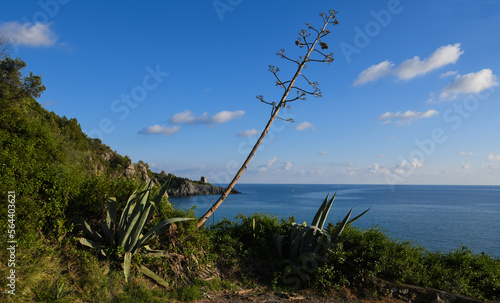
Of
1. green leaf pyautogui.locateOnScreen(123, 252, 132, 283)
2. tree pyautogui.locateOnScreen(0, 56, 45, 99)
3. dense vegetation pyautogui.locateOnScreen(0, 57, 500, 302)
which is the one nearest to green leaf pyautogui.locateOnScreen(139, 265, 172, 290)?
dense vegetation pyautogui.locateOnScreen(0, 57, 500, 302)

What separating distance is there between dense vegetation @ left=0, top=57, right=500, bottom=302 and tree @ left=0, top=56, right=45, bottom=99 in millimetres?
18426

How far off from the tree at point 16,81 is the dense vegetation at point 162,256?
18.4m

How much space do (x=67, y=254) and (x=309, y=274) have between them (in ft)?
13.8

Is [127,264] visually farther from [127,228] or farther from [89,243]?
[89,243]

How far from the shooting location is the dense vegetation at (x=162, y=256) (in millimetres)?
4387

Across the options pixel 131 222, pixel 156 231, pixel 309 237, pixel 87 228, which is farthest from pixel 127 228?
pixel 309 237

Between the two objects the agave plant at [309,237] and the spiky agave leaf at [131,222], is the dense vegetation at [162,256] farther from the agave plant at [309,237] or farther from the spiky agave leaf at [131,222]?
the spiky agave leaf at [131,222]

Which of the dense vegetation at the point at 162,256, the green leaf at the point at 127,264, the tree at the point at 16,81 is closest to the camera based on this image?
the dense vegetation at the point at 162,256

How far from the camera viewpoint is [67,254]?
189 inches

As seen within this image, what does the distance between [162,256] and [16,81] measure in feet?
82.7

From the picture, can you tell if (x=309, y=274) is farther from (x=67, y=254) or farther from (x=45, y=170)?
(x=45, y=170)

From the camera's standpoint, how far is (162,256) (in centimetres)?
541

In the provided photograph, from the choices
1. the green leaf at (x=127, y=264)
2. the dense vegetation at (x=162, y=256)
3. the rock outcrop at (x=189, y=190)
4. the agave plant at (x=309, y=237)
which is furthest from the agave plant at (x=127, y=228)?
the rock outcrop at (x=189, y=190)

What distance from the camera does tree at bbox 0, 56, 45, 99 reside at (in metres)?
22.0
